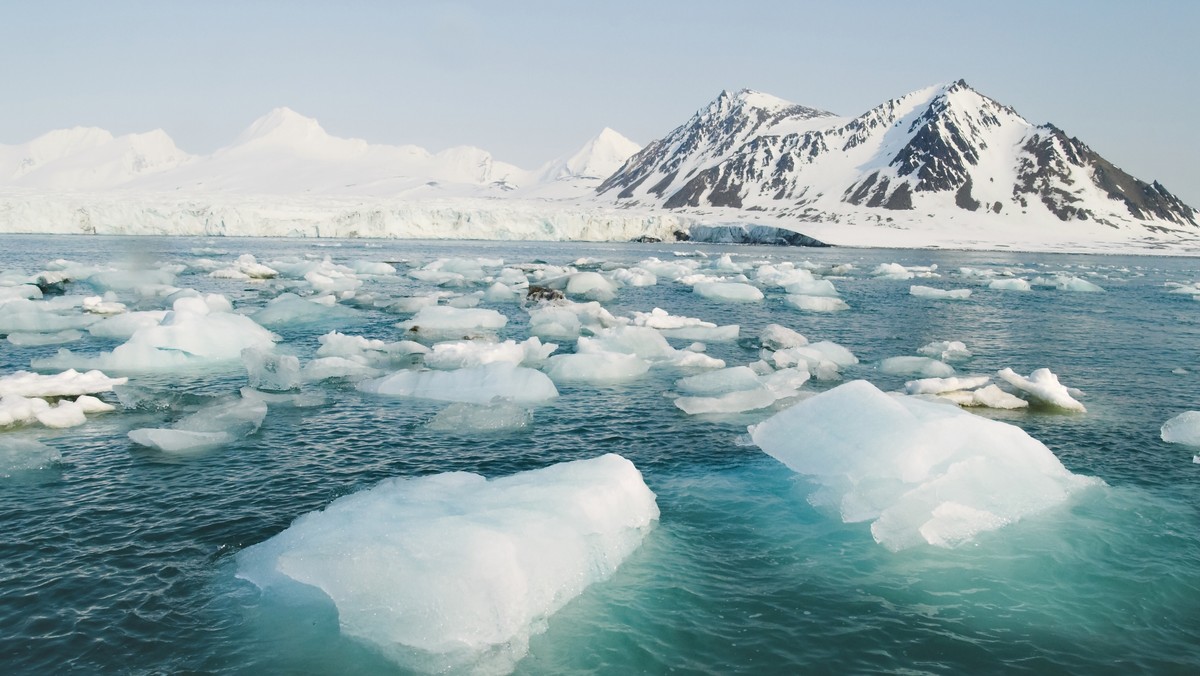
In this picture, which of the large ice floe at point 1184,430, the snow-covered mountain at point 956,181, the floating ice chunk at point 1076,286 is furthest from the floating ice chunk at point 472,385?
the snow-covered mountain at point 956,181

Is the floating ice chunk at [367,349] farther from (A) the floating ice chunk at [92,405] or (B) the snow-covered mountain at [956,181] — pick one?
(B) the snow-covered mountain at [956,181]

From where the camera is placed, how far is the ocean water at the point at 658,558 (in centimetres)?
721

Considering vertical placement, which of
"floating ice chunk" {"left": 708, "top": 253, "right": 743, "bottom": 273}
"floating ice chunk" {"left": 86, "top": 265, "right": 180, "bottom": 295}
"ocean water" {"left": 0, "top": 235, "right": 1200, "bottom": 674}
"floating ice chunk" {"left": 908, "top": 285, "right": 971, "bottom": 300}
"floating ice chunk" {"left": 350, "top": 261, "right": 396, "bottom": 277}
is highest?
"floating ice chunk" {"left": 708, "top": 253, "right": 743, "bottom": 273}

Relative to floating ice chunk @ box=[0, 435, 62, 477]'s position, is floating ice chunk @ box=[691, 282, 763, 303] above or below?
above

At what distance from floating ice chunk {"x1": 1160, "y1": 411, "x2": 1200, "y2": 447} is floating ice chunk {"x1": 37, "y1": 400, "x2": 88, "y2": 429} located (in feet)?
70.0

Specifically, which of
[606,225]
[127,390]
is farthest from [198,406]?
[606,225]

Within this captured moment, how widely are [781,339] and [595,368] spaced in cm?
760

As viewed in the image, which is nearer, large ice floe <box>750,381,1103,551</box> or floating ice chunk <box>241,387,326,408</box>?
large ice floe <box>750,381,1103,551</box>

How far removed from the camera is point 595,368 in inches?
791

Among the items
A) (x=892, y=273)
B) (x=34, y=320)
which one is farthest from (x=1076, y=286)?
(x=34, y=320)

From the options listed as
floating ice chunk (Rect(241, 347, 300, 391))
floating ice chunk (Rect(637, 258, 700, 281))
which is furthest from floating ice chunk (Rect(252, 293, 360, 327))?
floating ice chunk (Rect(637, 258, 700, 281))

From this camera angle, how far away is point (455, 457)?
13180 millimetres

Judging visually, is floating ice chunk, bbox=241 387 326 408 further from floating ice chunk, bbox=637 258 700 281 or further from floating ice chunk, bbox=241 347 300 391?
floating ice chunk, bbox=637 258 700 281

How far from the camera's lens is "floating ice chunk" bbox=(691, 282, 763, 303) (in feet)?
133
